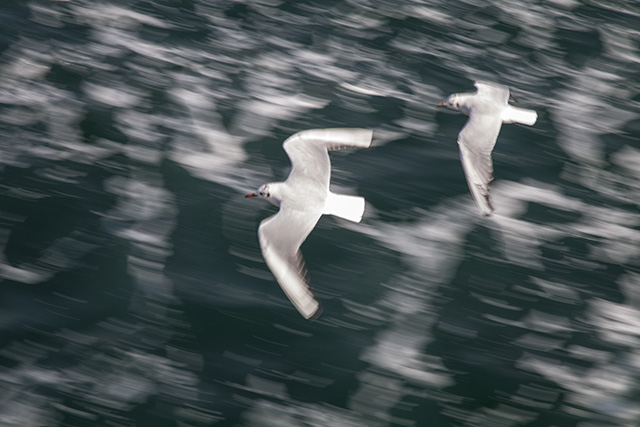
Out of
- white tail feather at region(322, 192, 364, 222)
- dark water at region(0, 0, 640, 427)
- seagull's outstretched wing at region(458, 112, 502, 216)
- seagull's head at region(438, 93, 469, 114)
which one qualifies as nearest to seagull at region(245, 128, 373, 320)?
white tail feather at region(322, 192, 364, 222)

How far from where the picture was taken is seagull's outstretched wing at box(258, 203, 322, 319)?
396cm

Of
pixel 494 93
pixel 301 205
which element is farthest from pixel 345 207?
pixel 494 93

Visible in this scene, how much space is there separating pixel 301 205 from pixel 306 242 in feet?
0.83

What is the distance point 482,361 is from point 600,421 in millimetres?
659

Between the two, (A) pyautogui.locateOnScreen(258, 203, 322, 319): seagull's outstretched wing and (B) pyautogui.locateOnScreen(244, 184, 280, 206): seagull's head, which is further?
(B) pyautogui.locateOnScreen(244, 184, 280, 206): seagull's head

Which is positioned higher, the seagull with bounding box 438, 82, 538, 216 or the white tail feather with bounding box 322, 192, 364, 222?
the seagull with bounding box 438, 82, 538, 216

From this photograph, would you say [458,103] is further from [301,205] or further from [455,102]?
[301,205]

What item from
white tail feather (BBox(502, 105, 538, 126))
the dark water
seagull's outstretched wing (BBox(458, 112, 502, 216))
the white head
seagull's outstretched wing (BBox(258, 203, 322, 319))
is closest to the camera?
the dark water

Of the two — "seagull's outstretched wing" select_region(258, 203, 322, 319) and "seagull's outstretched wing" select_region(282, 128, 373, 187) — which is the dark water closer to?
"seagull's outstretched wing" select_region(258, 203, 322, 319)

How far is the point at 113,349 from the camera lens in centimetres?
375

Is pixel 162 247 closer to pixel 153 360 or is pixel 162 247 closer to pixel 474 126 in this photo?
pixel 153 360

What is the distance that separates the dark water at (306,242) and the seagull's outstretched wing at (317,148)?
10.2 inches

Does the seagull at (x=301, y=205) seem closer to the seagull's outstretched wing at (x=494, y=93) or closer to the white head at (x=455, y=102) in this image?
the white head at (x=455, y=102)

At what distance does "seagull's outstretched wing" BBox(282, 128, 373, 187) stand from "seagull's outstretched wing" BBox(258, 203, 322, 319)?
36 centimetres
